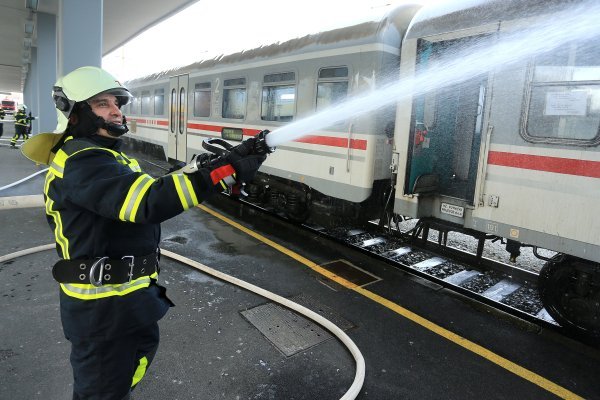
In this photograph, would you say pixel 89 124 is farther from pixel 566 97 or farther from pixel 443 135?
pixel 443 135

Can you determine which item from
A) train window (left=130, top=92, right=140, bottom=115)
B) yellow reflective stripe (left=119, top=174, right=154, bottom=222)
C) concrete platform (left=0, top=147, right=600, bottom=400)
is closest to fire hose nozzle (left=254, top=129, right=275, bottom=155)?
yellow reflective stripe (left=119, top=174, right=154, bottom=222)

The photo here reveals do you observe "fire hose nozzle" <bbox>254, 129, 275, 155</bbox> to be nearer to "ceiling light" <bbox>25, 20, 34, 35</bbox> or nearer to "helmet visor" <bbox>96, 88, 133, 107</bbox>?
"helmet visor" <bbox>96, 88, 133, 107</bbox>

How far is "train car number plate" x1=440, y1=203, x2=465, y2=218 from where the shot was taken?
5.06 m

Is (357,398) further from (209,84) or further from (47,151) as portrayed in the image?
(209,84)

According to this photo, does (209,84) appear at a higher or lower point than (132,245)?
higher

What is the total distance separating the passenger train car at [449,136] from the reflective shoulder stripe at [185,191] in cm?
363

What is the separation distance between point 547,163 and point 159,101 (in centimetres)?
1288

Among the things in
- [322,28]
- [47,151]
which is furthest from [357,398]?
[322,28]

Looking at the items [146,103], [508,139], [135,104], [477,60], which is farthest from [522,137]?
[135,104]

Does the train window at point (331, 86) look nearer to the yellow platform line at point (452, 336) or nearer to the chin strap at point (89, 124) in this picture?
the yellow platform line at point (452, 336)

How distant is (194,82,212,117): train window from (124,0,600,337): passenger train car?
1052mm

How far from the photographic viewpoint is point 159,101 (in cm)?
A: 1438

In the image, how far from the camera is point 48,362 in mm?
3459

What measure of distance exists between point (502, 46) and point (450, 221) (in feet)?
6.88
